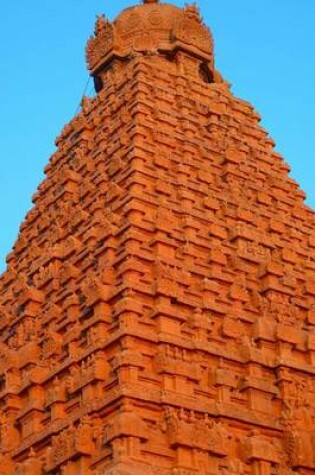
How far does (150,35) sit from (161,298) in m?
14.8

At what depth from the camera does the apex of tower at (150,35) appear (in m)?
31.7

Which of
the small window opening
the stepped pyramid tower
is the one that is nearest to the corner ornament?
the stepped pyramid tower

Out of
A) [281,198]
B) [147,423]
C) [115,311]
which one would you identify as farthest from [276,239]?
[147,423]

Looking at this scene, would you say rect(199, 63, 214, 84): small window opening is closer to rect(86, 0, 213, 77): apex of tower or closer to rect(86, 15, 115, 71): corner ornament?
rect(86, 0, 213, 77): apex of tower

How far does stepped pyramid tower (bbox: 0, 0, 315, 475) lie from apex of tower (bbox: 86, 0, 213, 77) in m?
0.99

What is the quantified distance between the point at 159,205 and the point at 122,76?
8.72 metres

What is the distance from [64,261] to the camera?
78.1 ft

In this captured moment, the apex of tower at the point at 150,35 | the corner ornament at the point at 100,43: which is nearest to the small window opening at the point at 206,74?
the apex of tower at the point at 150,35

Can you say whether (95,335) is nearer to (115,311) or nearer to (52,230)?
(115,311)

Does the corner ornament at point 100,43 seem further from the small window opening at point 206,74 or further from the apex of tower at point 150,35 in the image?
the small window opening at point 206,74

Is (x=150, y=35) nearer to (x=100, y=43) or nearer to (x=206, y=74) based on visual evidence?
(x=100, y=43)

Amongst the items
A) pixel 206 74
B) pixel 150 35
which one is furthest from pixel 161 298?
pixel 206 74

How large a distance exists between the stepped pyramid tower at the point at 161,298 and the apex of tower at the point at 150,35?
3.26 ft

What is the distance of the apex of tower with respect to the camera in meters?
31.7
